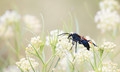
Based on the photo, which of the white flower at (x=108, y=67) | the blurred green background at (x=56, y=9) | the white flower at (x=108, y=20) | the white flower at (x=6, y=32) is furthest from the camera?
the blurred green background at (x=56, y=9)

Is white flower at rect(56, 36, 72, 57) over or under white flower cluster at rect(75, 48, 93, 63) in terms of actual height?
over

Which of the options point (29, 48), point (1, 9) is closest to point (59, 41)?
point (29, 48)

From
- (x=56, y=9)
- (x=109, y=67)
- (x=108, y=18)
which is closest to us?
(x=109, y=67)

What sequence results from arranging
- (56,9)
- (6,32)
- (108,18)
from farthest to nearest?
(56,9)
(6,32)
(108,18)

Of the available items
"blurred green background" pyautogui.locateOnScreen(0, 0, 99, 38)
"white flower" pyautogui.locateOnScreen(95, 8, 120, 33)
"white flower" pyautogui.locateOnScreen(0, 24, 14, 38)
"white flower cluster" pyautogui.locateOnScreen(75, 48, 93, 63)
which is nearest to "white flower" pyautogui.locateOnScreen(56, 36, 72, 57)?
"white flower cluster" pyautogui.locateOnScreen(75, 48, 93, 63)

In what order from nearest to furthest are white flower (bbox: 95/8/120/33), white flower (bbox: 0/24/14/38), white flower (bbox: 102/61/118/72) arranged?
white flower (bbox: 102/61/118/72), white flower (bbox: 95/8/120/33), white flower (bbox: 0/24/14/38)

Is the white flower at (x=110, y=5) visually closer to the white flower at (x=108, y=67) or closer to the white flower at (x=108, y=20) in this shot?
the white flower at (x=108, y=20)

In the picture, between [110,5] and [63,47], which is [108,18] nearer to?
[110,5]

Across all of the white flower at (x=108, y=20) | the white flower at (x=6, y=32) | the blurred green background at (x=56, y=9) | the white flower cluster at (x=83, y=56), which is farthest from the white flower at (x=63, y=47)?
the blurred green background at (x=56, y=9)

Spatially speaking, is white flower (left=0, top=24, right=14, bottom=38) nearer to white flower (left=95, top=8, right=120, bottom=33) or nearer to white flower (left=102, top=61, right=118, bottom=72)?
white flower (left=95, top=8, right=120, bottom=33)

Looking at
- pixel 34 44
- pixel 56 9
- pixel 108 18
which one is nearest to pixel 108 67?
pixel 34 44

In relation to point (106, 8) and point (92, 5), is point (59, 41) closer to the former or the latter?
point (106, 8)
